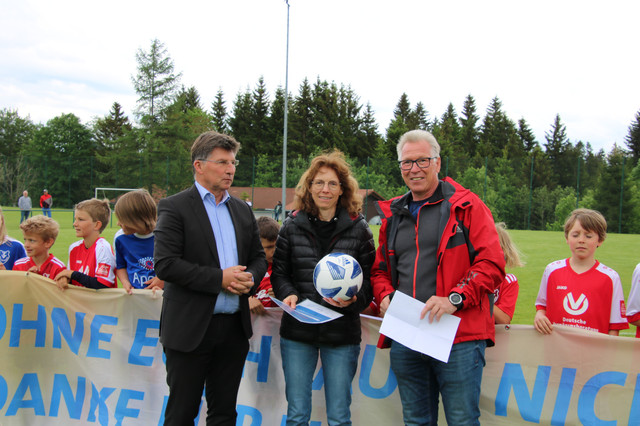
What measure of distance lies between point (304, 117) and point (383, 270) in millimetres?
57489

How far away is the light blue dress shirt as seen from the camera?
274 centimetres

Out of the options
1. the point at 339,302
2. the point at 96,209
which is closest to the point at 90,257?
the point at 96,209

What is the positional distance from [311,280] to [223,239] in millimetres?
567

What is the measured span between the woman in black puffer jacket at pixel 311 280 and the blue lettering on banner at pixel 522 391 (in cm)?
108

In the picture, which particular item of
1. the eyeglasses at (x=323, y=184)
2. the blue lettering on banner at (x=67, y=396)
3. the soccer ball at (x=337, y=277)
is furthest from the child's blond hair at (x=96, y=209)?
the soccer ball at (x=337, y=277)

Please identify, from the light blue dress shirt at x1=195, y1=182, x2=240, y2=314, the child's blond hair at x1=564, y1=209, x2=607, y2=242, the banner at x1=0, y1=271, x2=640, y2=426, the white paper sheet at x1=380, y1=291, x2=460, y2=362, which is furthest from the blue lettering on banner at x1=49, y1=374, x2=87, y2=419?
the child's blond hair at x1=564, y1=209, x2=607, y2=242

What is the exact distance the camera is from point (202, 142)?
2779mm

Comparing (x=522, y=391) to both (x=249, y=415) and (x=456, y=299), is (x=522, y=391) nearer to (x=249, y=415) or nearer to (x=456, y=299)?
(x=456, y=299)

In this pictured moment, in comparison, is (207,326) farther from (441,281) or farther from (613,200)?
(613,200)

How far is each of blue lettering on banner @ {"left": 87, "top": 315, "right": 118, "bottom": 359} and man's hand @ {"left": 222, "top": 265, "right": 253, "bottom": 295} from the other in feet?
5.37

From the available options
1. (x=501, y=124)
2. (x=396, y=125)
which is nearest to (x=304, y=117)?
(x=396, y=125)

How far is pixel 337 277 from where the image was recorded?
2643 mm

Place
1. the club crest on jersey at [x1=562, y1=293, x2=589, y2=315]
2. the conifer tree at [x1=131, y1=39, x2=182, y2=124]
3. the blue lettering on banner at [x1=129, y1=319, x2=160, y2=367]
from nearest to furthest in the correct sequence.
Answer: the club crest on jersey at [x1=562, y1=293, x2=589, y2=315] < the blue lettering on banner at [x1=129, y1=319, x2=160, y2=367] < the conifer tree at [x1=131, y1=39, x2=182, y2=124]

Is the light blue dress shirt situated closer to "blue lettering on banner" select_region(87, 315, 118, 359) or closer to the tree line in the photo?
"blue lettering on banner" select_region(87, 315, 118, 359)
